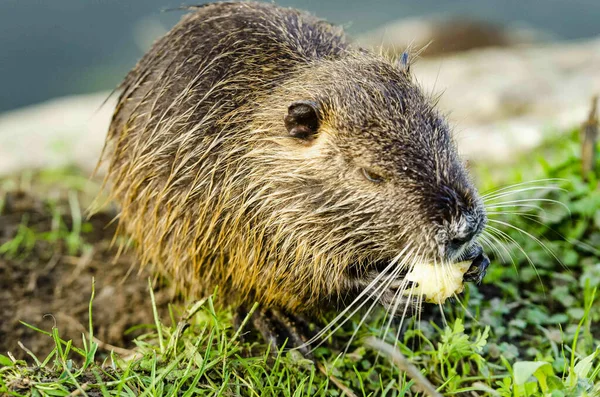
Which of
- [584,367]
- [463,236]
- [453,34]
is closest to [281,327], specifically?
[463,236]

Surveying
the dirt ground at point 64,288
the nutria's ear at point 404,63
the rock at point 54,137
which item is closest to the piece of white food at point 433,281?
the nutria's ear at point 404,63

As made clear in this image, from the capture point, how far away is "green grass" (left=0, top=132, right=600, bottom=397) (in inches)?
104

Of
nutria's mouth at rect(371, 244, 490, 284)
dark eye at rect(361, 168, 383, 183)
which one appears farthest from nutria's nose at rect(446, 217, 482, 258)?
dark eye at rect(361, 168, 383, 183)

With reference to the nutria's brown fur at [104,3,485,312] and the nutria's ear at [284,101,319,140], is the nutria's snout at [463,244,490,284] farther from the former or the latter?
the nutria's ear at [284,101,319,140]

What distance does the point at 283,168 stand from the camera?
3010mm

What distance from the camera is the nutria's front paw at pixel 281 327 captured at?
3.33 m

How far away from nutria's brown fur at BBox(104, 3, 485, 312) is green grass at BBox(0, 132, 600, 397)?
35cm

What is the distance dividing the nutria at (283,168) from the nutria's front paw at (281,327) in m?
0.03

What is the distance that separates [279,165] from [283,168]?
0.11ft

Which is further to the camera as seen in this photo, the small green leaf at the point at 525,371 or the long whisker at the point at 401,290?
the long whisker at the point at 401,290

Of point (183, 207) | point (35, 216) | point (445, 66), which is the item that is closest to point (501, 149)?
point (445, 66)

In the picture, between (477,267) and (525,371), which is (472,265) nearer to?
(477,267)

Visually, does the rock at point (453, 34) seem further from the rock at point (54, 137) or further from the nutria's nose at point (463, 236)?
the nutria's nose at point (463, 236)

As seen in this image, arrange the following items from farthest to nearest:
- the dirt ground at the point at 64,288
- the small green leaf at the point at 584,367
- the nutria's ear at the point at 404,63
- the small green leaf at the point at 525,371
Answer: the dirt ground at the point at 64,288, the nutria's ear at the point at 404,63, the small green leaf at the point at 584,367, the small green leaf at the point at 525,371
